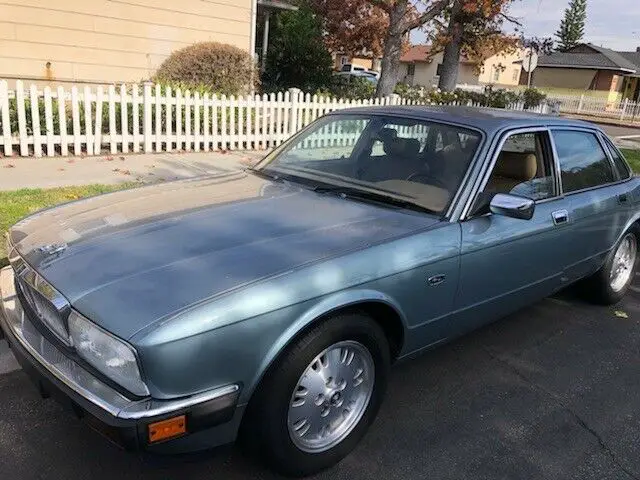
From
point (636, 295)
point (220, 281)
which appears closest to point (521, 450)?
point (220, 281)

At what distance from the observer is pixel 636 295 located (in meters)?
5.19

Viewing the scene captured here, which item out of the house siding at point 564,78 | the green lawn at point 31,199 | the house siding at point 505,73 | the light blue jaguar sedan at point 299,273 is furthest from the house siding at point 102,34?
the house siding at point 505,73

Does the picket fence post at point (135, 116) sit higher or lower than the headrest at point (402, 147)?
lower

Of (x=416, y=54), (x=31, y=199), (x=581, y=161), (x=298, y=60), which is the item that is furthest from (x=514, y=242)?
(x=416, y=54)

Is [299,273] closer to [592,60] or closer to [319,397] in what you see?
[319,397]

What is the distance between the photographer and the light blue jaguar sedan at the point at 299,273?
2.05m

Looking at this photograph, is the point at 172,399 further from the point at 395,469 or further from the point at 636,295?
the point at 636,295

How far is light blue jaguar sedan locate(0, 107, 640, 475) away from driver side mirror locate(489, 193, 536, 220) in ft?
0.04

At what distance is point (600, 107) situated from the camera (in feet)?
120

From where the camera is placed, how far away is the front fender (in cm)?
219

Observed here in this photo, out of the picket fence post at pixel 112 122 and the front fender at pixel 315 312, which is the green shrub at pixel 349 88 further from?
the front fender at pixel 315 312

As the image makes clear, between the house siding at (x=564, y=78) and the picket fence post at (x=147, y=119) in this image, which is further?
the house siding at (x=564, y=78)

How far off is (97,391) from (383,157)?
2196mm

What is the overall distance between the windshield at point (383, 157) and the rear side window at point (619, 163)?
1860 millimetres
